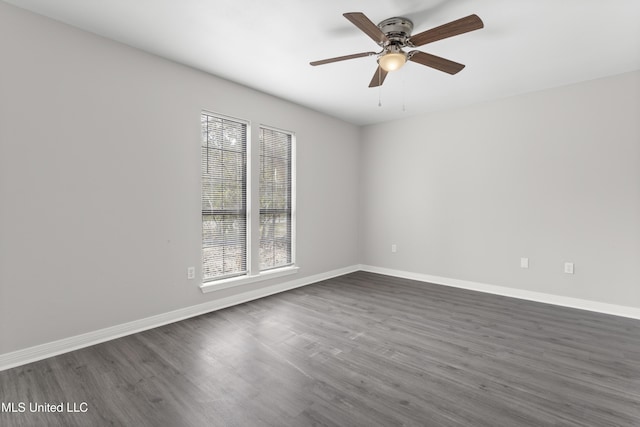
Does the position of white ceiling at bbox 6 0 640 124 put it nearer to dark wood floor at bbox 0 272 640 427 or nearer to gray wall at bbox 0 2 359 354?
gray wall at bbox 0 2 359 354

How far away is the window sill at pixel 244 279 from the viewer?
3428mm

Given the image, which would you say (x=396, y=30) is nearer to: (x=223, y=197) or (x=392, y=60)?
(x=392, y=60)

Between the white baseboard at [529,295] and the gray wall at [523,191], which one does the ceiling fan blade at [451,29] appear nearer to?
the gray wall at [523,191]

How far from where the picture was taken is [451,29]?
6.77ft

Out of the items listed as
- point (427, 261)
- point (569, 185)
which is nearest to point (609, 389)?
point (569, 185)

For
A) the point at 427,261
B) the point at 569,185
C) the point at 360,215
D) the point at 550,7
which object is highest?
the point at 550,7

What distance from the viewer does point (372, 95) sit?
159 inches

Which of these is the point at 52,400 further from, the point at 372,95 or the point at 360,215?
the point at 360,215

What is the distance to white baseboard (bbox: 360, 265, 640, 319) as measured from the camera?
11.1ft

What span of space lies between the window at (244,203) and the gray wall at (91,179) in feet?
0.60

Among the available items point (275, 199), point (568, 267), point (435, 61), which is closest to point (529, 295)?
point (568, 267)

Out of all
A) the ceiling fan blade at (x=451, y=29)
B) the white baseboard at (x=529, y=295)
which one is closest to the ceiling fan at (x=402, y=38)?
the ceiling fan blade at (x=451, y=29)

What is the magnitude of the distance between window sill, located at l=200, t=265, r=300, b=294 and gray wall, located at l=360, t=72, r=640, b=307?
190 cm

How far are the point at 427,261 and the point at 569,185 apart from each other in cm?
209
